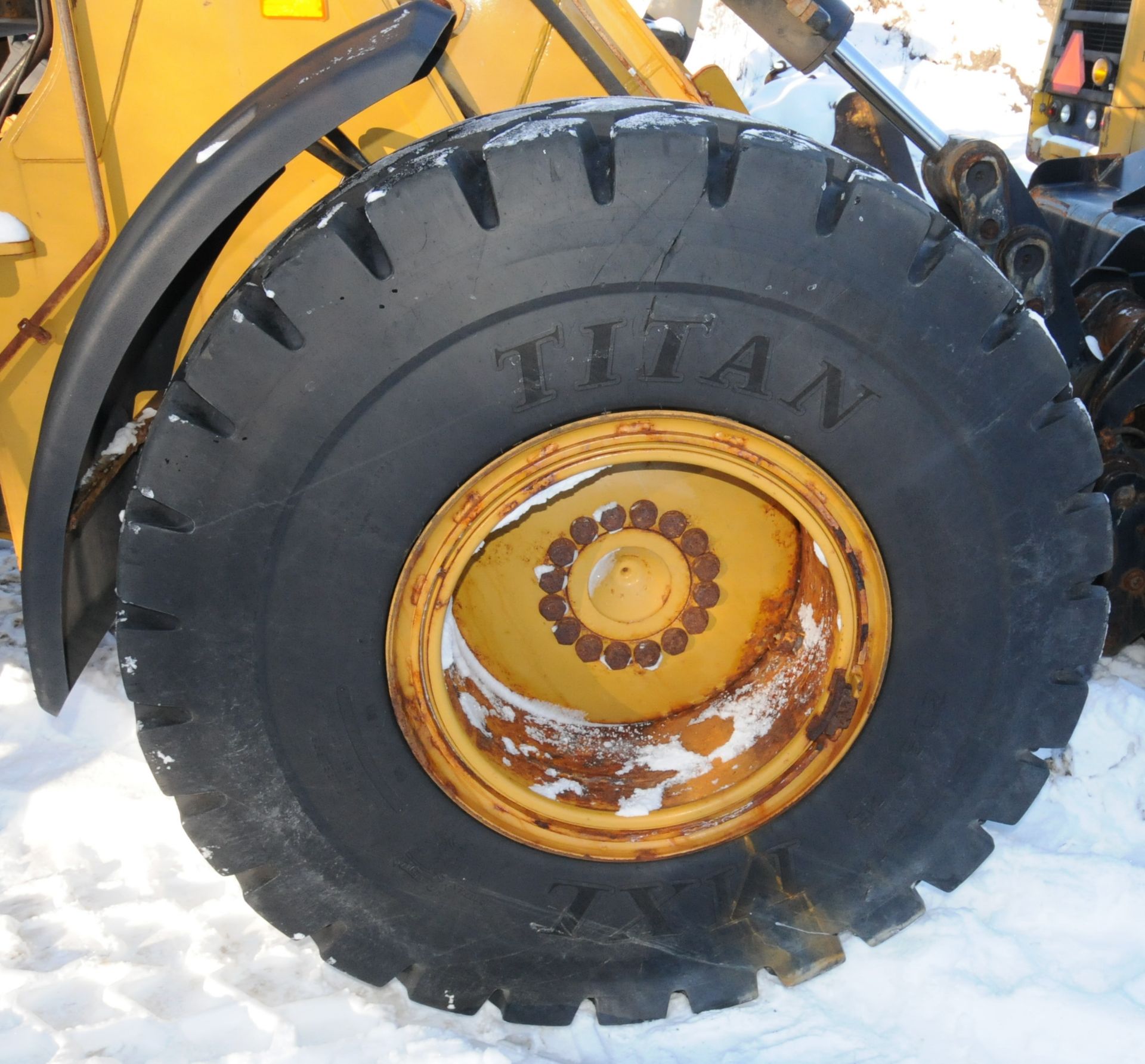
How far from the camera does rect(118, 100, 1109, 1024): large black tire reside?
158 cm

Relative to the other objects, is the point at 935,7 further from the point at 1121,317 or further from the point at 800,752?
the point at 800,752

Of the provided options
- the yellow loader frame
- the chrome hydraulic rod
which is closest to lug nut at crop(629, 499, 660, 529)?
the yellow loader frame

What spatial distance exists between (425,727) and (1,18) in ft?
7.20

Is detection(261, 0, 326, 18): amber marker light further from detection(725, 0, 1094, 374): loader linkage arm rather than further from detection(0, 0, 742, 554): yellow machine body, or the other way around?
detection(725, 0, 1094, 374): loader linkage arm

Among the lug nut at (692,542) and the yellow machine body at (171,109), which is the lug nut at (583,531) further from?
the yellow machine body at (171,109)

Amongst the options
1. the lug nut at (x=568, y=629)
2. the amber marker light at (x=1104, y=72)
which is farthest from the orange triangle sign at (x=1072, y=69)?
the lug nut at (x=568, y=629)

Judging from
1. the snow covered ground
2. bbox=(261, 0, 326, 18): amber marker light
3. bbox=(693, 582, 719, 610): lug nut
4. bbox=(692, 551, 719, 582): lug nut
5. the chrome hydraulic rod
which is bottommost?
the snow covered ground

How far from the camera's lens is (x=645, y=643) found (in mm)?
2070

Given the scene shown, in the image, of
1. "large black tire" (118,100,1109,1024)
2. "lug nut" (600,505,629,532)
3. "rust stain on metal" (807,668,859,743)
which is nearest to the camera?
"large black tire" (118,100,1109,1024)

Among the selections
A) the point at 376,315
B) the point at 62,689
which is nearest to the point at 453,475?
the point at 376,315

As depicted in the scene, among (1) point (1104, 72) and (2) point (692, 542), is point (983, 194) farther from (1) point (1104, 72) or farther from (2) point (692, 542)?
A: (1) point (1104, 72)

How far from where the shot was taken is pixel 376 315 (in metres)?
1.58

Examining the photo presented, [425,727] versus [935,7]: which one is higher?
[935,7]

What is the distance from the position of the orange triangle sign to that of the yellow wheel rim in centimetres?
364
